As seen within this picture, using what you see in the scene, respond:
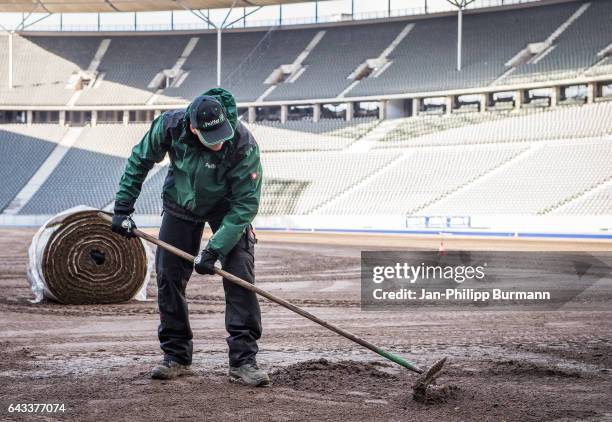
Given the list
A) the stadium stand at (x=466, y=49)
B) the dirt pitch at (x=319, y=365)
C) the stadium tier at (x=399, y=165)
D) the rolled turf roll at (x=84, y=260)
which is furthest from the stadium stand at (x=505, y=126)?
the rolled turf roll at (x=84, y=260)

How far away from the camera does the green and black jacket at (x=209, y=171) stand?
6074 mm

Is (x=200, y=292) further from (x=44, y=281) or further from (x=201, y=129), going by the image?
(x=201, y=129)

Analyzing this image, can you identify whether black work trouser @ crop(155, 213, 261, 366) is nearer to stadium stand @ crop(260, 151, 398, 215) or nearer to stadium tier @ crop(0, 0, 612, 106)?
stadium stand @ crop(260, 151, 398, 215)

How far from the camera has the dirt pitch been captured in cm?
546

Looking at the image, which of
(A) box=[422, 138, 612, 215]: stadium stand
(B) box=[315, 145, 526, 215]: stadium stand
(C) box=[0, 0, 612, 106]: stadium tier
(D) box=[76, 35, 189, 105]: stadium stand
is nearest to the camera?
(A) box=[422, 138, 612, 215]: stadium stand

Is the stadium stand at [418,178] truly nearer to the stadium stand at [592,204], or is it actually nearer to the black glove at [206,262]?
the stadium stand at [592,204]

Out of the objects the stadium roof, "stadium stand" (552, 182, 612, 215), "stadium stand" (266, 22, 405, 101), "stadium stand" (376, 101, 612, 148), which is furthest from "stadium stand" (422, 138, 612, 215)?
the stadium roof

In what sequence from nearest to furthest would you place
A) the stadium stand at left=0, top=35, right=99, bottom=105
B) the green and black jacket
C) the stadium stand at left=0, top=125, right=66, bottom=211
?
1. the green and black jacket
2. the stadium stand at left=0, top=125, right=66, bottom=211
3. the stadium stand at left=0, top=35, right=99, bottom=105

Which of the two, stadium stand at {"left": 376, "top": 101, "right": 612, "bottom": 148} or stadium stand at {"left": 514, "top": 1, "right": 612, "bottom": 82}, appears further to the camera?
stadium stand at {"left": 514, "top": 1, "right": 612, "bottom": 82}

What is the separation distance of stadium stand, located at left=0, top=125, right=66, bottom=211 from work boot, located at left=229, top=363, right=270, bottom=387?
4522cm

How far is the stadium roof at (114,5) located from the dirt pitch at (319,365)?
4292 centimetres

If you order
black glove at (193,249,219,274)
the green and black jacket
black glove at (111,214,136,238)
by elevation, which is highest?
the green and black jacket

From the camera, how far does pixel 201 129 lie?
584 cm

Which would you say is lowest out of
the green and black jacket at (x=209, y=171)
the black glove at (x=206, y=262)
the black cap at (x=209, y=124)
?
the black glove at (x=206, y=262)
